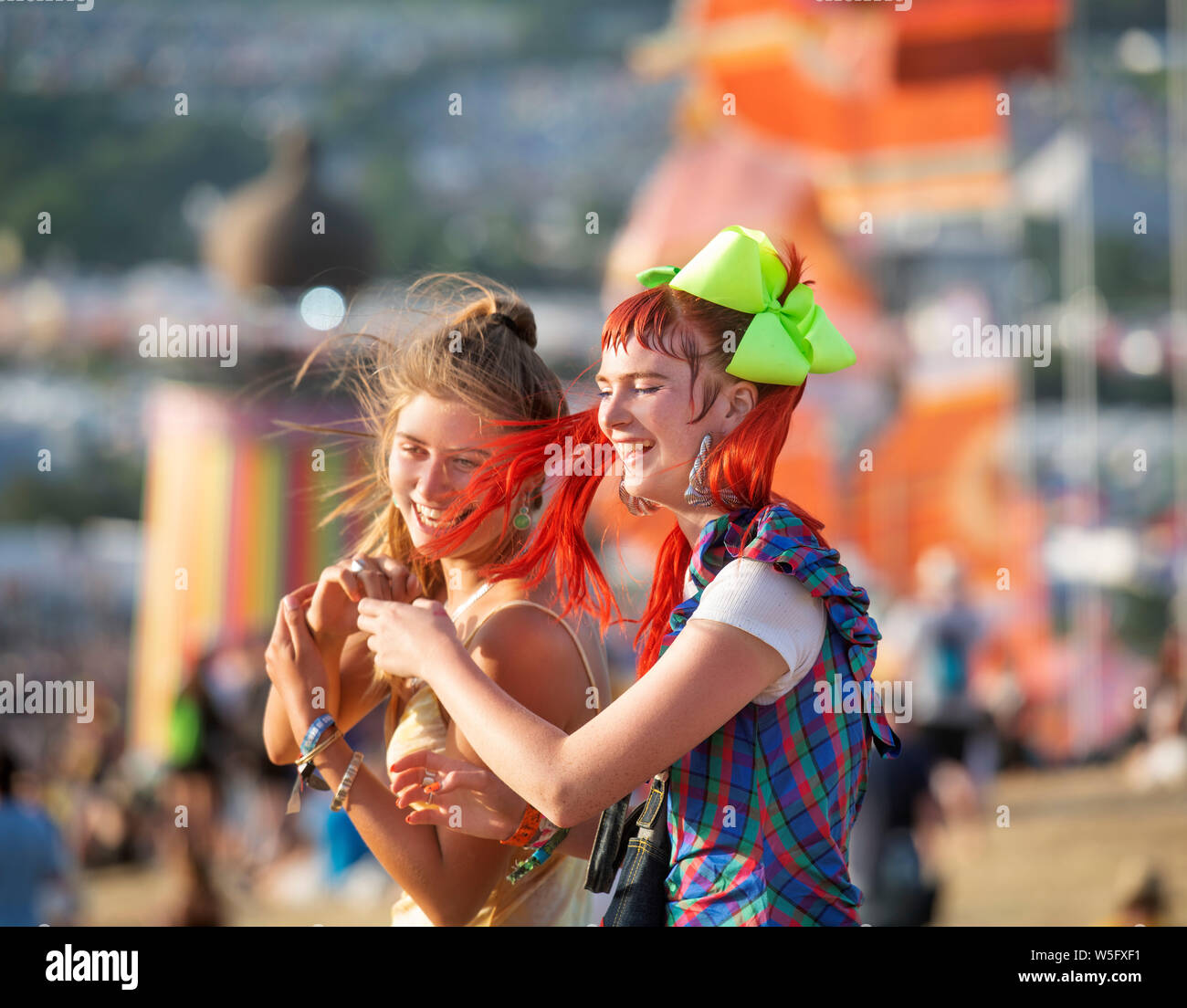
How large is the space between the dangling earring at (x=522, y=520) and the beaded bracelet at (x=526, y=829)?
1.35ft

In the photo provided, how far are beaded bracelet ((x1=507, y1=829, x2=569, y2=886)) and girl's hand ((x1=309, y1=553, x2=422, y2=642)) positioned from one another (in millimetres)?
356

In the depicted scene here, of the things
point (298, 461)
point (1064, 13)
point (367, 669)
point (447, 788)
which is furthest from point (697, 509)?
point (1064, 13)

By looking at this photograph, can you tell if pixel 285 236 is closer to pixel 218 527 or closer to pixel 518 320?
pixel 218 527

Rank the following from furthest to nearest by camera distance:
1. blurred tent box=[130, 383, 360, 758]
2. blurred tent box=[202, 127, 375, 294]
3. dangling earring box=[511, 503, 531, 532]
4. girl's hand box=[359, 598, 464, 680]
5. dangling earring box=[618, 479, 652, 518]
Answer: blurred tent box=[130, 383, 360, 758] → blurred tent box=[202, 127, 375, 294] → dangling earring box=[511, 503, 531, 532] → dangling earring box=[618, 479, 652, 518] → girl's hand box=[359, 598, 464, 680]

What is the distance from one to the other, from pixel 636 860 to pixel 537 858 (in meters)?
0.22

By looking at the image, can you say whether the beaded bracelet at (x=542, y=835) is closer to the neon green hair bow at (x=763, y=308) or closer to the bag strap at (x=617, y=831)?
the bag strap at (x=617, y=831)

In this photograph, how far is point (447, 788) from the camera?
1.54 meters

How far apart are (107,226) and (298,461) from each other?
21732mm

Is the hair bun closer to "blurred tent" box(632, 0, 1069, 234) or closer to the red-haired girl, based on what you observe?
the red-haired girl

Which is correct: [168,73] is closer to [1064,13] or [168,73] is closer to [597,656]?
[1064,13]

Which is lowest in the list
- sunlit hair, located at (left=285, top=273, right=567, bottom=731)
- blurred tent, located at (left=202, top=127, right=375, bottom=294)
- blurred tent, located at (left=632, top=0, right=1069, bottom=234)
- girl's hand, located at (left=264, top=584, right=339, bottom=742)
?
girl's hand, located at (left=264, top=584, right=339, bottom=742)

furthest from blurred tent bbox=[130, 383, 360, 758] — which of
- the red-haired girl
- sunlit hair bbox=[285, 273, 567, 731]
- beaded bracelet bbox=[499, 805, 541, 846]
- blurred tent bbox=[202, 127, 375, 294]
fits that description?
the red-haired girl

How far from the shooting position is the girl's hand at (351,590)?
1650mm

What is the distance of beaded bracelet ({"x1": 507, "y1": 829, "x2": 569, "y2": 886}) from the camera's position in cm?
165
